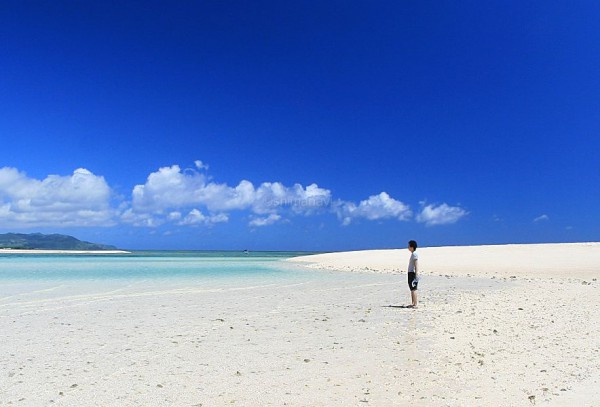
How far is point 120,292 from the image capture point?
22984 mm

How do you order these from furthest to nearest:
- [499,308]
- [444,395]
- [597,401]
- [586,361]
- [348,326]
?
[499,308]
[348,326]
[586,361]
[444,395]
[597,401]

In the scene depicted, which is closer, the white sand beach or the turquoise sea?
the white sand beach

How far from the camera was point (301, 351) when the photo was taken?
33.6 ft

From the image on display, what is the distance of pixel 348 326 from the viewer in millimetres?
13242

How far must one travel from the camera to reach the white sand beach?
735 centimetres

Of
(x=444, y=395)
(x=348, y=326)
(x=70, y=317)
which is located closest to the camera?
(x=444, y=395)

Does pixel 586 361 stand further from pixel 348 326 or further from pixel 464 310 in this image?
pixel 464 310

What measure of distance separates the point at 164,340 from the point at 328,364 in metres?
4.55

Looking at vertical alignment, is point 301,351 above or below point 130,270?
below

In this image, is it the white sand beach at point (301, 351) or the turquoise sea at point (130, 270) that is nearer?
the white sand beach at point (301, 351)

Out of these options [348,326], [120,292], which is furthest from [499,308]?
[120,292]

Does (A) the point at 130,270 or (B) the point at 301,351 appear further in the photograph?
(A) the point at 130,270

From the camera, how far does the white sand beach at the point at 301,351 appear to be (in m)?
7.35

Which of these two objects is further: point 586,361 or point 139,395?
point 586,361
